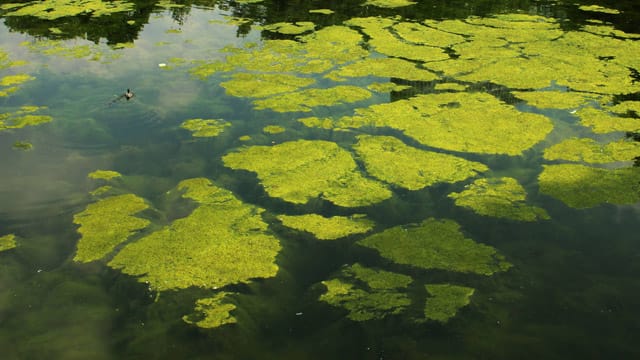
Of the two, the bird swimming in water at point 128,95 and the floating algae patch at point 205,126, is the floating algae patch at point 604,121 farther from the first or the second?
the bird swimming in water at point 128,95

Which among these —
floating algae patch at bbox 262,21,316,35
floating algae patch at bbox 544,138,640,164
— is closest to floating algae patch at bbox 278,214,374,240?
floating algae patch at bbox 544,138,640,164

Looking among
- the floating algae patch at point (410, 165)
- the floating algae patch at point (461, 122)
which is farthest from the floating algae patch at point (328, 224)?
the floating algae patch at point (461, 122)

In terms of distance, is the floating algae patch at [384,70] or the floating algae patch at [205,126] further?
the floating algae patch at [384,70]

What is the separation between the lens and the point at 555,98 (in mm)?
10500

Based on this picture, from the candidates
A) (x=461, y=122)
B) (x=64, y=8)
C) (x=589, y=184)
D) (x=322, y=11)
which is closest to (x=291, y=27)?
(x=322, y=11)

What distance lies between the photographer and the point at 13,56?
516 inches

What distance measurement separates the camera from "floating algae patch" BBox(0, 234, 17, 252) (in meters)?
6.61

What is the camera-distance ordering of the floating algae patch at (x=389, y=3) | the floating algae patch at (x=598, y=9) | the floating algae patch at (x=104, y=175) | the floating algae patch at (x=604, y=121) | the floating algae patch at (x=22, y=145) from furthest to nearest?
1. the floating algae patch at (x=389, y=3)
2. the floating algae patch at (x=598, y=9)
3. the floating algae patch at (x=604, y=121)
4. the floating algae patch at (x=22, y=145)
5. the floating algae patch at (x=104, y=175)

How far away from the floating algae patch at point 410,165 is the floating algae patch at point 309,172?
284mm

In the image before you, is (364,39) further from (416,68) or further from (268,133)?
(268,133)

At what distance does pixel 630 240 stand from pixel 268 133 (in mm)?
5351

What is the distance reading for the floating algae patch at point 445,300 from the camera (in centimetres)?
554

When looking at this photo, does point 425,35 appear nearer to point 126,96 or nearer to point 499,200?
point 126,96

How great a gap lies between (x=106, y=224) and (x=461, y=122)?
571 cm
